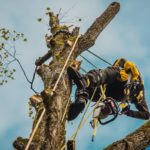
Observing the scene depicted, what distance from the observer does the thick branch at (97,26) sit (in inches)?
282

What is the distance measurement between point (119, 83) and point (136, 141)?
2.30m

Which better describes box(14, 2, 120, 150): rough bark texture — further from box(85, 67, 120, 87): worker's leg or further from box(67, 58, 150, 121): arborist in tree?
box(85, 67, 120, 87): worker's leg

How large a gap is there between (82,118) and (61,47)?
2.15 meters

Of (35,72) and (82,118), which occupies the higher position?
(35,72)

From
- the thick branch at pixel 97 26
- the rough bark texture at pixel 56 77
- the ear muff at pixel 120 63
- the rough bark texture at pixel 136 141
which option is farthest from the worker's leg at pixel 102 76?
the rough bark texture at pixel 136 141

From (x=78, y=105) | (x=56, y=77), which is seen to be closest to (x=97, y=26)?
(x=56, y=77)

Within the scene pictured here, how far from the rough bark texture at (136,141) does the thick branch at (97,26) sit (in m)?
2.54

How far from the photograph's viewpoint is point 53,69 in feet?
20.6

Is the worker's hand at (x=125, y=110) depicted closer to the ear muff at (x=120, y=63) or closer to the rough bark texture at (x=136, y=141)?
the ear muff at (x=120, y=63)

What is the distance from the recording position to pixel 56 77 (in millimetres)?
5848

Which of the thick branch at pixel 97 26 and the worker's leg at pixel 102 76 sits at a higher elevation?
the thick branch at pixel 97 26

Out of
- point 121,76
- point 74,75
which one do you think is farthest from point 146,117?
point 74,75

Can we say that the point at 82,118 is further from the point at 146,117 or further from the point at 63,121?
the point at 146,117

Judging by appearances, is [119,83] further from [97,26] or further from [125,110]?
[97,26]
